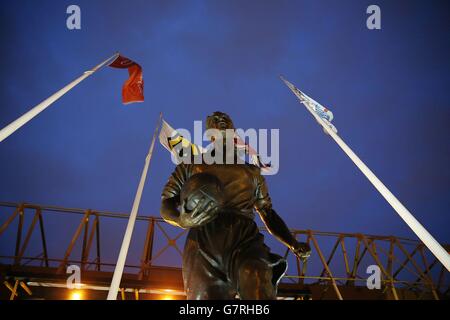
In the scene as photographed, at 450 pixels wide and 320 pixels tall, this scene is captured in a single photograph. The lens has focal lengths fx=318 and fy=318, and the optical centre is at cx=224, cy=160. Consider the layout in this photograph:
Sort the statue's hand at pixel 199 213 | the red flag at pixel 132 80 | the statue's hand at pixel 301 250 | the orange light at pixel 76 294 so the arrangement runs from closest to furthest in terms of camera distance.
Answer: the statue's hand at pixel 199 213 < the statue's hand at pixel 301 250 < the red flag at pixel 132 80 < the orange light at pixel 76 294

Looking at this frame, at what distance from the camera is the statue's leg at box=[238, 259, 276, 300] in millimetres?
1942

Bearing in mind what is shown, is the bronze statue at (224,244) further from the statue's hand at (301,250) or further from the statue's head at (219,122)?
the statue's head at (219,122)

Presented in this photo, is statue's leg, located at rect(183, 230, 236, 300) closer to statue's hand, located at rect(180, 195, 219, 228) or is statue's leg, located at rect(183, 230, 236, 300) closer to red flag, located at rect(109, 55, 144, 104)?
statue's hand, located at rect(180, 195, 219, 228)

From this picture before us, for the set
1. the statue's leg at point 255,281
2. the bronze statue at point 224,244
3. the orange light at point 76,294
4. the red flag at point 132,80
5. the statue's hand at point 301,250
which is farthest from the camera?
the orange light at point 76,294

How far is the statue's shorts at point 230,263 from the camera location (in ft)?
6.59

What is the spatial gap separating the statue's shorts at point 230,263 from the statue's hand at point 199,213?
15cm

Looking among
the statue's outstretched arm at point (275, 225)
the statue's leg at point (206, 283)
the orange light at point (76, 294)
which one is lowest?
the orange light at point (76, 294)

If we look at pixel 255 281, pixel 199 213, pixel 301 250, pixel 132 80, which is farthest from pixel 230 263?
pixel 132 80

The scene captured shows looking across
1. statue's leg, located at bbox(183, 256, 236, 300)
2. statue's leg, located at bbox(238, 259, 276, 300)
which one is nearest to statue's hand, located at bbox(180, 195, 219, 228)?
statue's leg, located at bbox(183, 256, 236, 300)

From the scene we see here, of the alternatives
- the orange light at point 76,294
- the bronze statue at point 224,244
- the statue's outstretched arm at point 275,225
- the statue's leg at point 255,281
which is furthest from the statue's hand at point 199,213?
the orange light at point 76,294

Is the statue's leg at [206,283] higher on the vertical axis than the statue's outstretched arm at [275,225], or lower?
lower

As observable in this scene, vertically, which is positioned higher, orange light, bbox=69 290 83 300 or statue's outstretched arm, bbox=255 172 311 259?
statue's outstretched arm, bbox=255 172 311 259

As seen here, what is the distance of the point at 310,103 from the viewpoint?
6.78 metres
